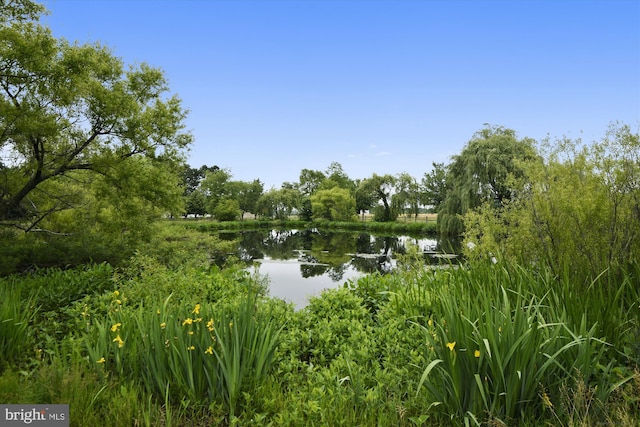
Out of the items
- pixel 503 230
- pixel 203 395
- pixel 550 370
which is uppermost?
pixel 503 230

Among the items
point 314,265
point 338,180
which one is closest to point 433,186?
point 338,180

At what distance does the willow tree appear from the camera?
23609 millimetres

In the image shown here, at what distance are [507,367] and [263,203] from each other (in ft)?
186

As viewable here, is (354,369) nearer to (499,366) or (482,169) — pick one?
(499,366)

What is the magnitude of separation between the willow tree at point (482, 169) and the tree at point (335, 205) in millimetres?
23959

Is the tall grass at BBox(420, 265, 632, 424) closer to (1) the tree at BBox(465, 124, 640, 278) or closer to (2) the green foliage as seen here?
(1) the tree at BBox(465, 124, 640, 278)

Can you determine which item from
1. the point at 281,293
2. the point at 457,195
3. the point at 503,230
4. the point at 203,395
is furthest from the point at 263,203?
the point at 203,395

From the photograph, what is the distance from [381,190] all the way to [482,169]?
22523 mm

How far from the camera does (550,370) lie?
Result: 8.45 feet

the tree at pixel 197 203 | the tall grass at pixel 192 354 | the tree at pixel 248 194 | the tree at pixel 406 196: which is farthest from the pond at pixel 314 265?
the tree at pixel 197 203

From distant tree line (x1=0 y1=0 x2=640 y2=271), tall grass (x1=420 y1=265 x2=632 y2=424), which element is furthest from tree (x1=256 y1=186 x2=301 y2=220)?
tall grass (x1=420 y1=265 x2=632 y2=424)

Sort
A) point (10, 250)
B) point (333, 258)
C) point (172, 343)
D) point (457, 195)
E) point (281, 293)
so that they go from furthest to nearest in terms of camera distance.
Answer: point (457, 195), point (333, 258), point (281, 293), point (10, 250), point (172, 343)

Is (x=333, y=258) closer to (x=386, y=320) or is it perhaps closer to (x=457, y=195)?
(x=457, y=195)

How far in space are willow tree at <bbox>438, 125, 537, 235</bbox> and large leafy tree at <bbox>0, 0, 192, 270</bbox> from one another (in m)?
17.0
